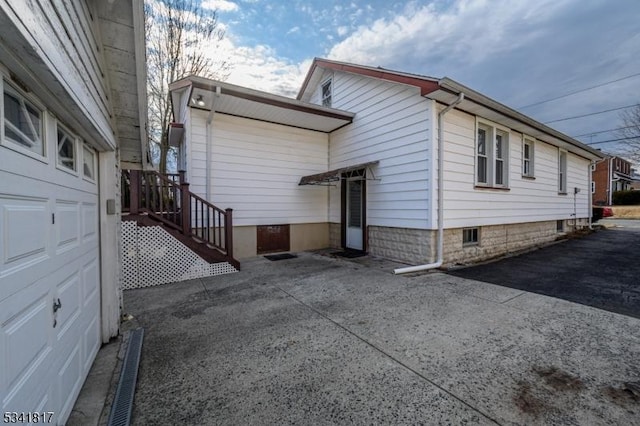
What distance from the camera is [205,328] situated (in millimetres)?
3162

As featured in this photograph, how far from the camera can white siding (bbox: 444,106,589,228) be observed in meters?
5.81

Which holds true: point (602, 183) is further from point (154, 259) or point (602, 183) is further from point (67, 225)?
point (67, 225)

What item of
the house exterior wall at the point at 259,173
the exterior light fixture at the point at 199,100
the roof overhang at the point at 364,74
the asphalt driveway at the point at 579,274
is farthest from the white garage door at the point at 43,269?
the asphalt driveway at the point at 579,274

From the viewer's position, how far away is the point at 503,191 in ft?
23.3

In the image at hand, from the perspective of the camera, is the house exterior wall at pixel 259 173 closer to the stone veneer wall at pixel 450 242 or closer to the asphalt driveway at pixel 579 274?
the stone veneer wall at pixel 450 242

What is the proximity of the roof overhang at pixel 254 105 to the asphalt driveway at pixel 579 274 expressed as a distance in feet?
17.0

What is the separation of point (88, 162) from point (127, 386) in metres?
2.09

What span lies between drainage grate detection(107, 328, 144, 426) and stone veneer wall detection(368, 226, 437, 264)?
5.10 m

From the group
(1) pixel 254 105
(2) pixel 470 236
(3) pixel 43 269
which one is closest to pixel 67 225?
(3) pixel 43 269

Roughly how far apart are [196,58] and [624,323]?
14.4 meters

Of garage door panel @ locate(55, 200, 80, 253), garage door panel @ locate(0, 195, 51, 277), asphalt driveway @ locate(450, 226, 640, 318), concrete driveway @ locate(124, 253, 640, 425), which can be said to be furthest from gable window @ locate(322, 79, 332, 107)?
garage door panel @ locate(0, 195, 51, 277)

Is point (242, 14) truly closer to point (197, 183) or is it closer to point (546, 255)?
point (197, 183)

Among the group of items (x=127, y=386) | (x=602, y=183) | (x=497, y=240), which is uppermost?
(x=602, y=183)

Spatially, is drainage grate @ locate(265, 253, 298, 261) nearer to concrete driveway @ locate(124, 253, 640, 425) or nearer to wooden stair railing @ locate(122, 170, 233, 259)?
wooden stair railing @ locate(122, 170, 233, 259)
